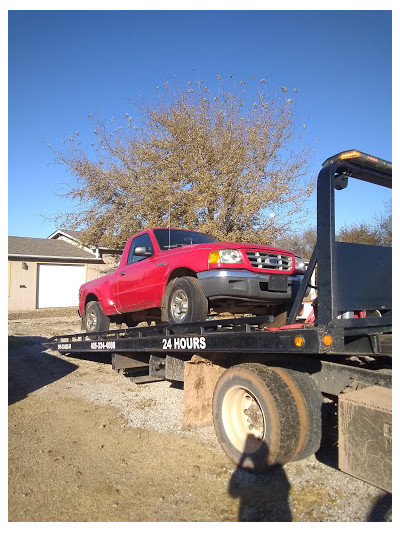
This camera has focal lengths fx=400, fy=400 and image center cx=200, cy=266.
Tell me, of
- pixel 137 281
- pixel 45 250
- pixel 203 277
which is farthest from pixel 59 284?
pixel 203 277

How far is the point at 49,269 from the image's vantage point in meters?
22.8

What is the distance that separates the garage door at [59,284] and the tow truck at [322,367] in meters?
19.8

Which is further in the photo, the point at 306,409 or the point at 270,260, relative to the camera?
the point at 270,260

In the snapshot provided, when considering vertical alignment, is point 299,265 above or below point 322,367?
above

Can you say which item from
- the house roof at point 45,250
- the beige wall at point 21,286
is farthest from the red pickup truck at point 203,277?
the house roof at point 45,250

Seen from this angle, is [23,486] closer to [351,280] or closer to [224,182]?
[351,280]

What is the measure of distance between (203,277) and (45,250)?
20.7 metres

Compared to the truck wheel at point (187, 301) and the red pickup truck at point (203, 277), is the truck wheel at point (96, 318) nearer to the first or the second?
the red pickup truck at point (203, 277)

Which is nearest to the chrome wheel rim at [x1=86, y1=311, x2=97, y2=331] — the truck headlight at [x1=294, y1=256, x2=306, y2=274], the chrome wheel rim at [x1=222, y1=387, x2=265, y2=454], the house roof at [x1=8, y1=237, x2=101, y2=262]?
the truck headlight at [x1=294, y1=256, x2=306, y2=274]

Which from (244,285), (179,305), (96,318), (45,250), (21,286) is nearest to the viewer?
(244,285)

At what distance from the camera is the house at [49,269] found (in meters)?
21.3

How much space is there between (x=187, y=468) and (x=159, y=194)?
38.7 ft

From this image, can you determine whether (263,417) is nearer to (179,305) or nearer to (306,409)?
(306,409)
